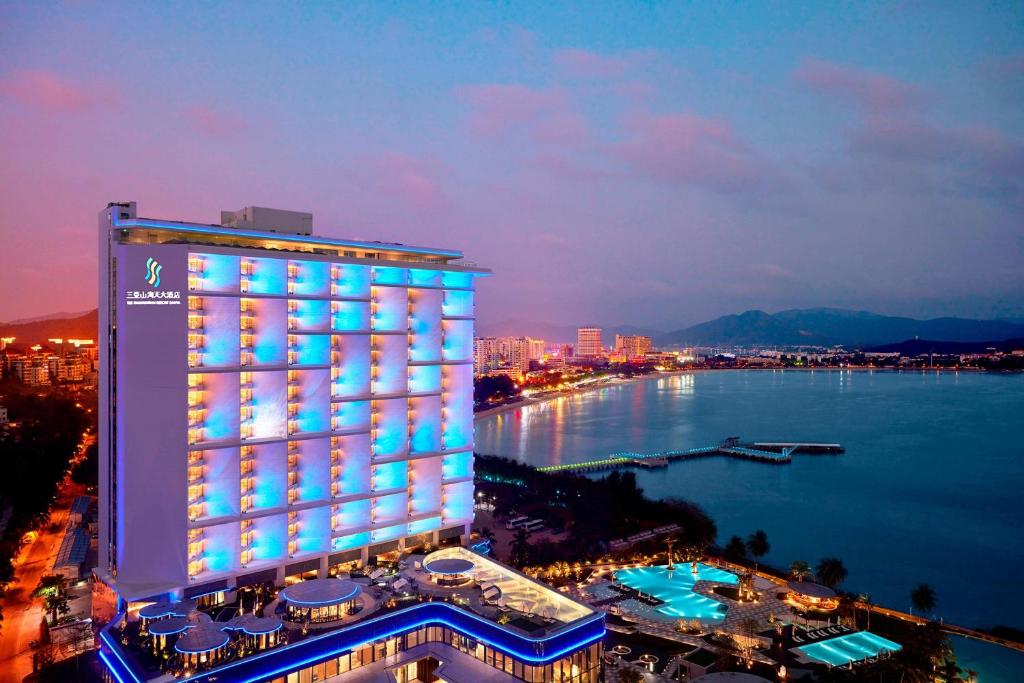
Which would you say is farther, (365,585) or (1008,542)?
(1008,542)

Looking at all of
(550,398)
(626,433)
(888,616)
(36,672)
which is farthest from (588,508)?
(550,398)

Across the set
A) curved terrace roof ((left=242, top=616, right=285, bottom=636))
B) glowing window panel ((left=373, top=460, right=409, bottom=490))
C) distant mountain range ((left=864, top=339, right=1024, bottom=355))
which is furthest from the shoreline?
curved terrace roof ((left=242, top=616, right=285, bottom=636))

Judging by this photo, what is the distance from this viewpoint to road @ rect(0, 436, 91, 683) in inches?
595

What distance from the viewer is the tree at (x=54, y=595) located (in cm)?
1664

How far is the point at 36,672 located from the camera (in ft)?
47.4

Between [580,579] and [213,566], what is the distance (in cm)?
1119

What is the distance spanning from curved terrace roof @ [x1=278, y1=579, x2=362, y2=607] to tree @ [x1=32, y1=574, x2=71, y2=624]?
22.3 ft

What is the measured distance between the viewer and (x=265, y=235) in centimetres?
1630

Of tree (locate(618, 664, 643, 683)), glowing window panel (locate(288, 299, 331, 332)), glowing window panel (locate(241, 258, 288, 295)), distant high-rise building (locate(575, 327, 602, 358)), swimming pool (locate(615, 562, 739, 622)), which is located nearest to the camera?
tree (locate(618, 664, 643, 683))

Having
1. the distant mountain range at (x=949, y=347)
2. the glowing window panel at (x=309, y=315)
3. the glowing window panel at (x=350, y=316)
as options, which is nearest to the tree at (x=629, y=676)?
the glowing window panel at (x=350, y=316)

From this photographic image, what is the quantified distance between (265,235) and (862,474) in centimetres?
4466

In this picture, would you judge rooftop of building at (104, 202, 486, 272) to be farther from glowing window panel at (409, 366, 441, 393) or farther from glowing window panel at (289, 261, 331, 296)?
glowing window panel at (409, 366, 441, 393)

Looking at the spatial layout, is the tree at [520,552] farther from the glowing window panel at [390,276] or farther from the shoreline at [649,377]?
the shoreline at [649,377]

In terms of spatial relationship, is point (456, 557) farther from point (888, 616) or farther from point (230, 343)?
point (888, 616)
